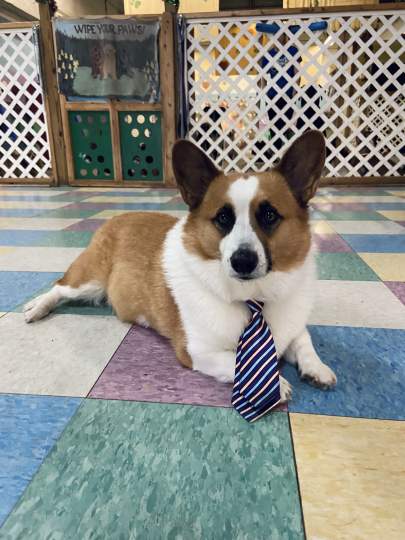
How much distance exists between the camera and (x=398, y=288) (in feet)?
5.38

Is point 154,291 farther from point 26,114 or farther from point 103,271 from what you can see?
point 26,114

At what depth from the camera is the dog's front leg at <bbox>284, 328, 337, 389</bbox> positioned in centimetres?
101

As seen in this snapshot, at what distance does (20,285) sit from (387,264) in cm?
170

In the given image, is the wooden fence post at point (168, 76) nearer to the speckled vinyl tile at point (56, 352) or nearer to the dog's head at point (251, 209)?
the speckled vinyl tile at point (56, 352)

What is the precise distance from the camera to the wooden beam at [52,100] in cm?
416

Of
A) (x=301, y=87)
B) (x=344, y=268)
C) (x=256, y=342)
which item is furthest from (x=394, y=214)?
(x=256, y=342)

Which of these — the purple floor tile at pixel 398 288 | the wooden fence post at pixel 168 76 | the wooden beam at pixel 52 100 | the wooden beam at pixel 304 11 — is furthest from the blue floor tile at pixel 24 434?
the wooden beam at pixel 304 11

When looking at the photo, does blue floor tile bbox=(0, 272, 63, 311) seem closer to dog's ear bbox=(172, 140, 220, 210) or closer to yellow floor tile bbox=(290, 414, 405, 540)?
dog's ear bbox=(172, 140, 220, 210)

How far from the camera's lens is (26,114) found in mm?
4754

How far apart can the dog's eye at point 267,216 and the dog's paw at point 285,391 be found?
1.24 ft

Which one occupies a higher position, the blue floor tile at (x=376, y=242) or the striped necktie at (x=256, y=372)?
the striped necktie at (x=256, y=372)

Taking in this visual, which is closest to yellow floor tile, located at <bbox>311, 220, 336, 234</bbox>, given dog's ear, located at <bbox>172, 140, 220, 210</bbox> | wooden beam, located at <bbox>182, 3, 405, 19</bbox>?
dog's ear, located at <bbox>172, 140, 220, 210</bbox>

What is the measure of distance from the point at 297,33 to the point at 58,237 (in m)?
3.33

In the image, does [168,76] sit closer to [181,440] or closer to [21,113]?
[21,113]
